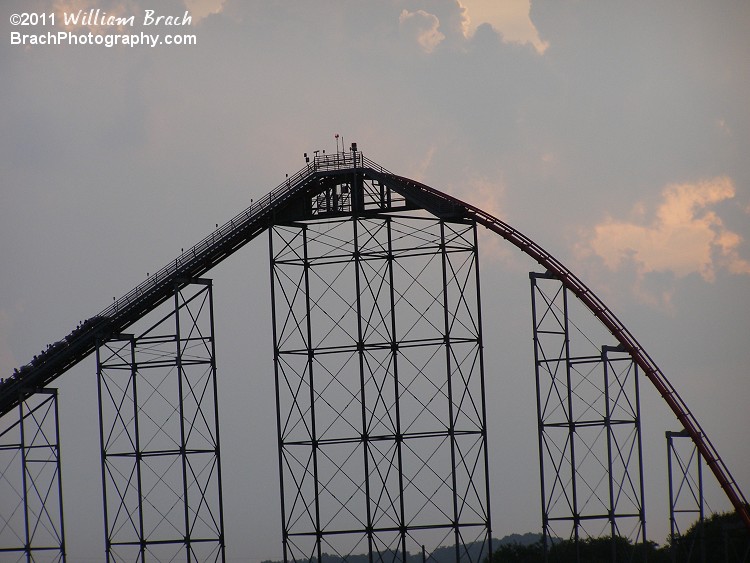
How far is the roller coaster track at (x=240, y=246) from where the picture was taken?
148 feet

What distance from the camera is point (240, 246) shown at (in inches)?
1961

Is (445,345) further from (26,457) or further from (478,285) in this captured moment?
(26,457)

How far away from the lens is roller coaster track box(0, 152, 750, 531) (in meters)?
45.2

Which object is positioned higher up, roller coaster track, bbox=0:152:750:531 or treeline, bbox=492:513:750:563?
roller coaster track, bbox=0:152:750:531

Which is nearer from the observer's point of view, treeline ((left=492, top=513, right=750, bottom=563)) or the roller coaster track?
the roller coaster track

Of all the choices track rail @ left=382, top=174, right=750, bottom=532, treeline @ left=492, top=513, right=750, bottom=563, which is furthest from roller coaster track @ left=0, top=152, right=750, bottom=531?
treeline @ left=492, top=513, right=750, bottom=563

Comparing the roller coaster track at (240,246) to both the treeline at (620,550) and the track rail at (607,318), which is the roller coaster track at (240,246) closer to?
the track rail at (607,318)

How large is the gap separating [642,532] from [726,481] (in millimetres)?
3087

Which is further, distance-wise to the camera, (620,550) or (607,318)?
(620,550)

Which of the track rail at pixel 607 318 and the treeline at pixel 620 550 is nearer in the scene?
the track rail at pixel 607 318

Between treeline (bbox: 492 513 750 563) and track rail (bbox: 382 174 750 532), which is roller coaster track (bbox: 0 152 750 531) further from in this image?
treeline (bbox: 492 513 750 563)

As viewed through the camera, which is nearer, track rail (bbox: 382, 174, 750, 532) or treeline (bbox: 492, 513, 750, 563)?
track rail (bbox: 382, 174, 750, 532)

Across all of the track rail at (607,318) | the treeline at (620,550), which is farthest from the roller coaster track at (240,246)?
the treeline at (620,550)

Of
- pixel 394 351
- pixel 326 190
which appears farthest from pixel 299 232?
pixel 394 351
